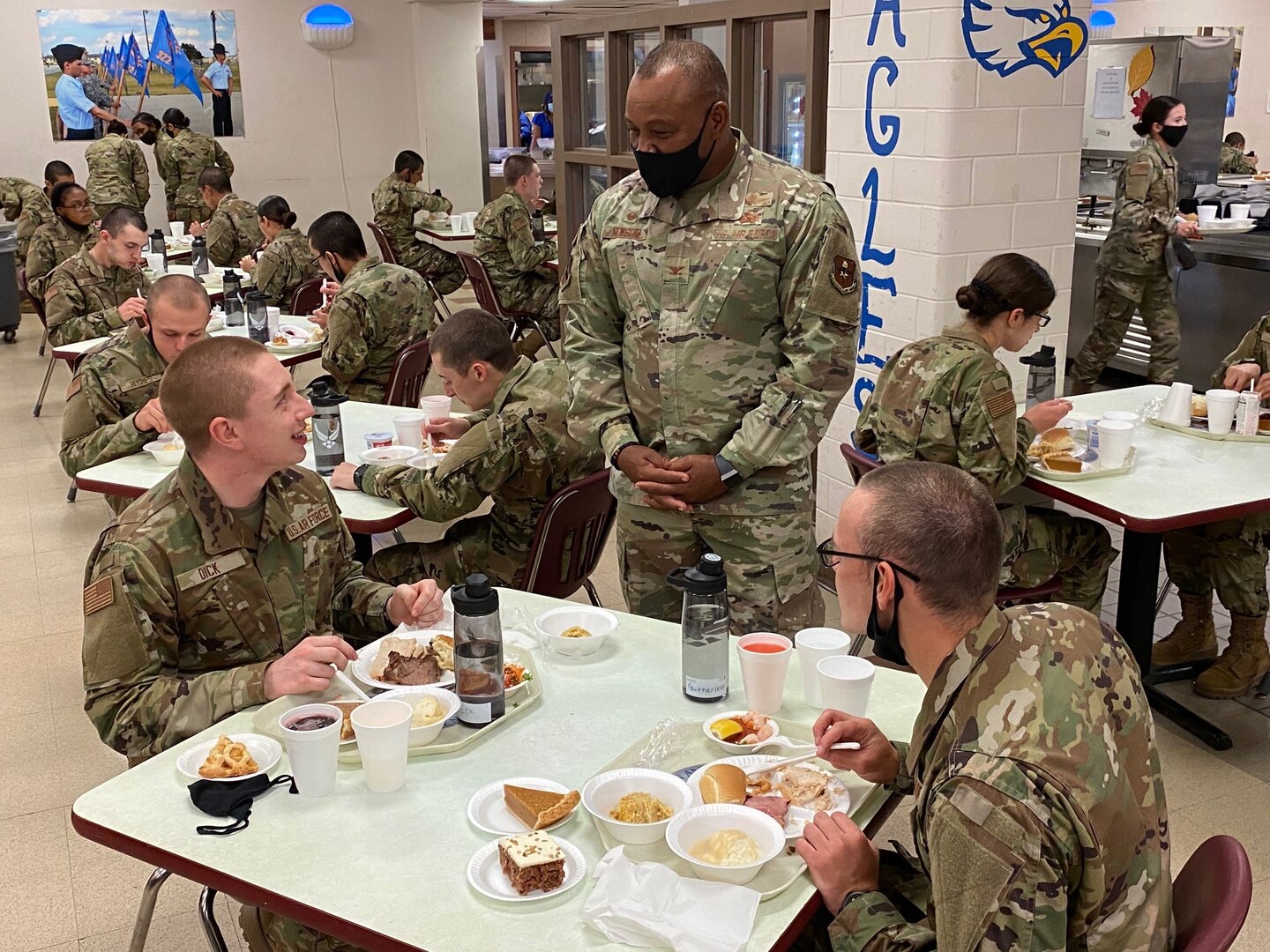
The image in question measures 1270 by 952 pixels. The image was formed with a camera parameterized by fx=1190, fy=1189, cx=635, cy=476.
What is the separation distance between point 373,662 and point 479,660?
0.27 m

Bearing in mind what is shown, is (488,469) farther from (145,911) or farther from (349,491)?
(145,911)

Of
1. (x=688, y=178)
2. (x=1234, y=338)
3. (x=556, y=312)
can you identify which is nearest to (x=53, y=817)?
(x=688, y=178)

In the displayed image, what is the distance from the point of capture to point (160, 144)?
11.5m

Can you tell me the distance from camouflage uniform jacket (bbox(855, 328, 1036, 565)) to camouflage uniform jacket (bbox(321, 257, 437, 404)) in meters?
2.68

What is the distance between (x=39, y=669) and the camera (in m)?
4.15

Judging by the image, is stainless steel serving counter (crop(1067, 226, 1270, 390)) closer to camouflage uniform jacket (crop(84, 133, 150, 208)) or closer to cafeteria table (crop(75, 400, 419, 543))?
cafeteria table (crop(75, 400, 419, 543))

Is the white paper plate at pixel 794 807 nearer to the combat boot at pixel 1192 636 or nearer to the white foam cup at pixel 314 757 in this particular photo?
the white foam cup at pixel 314 757

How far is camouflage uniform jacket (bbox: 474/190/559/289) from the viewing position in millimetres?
7738

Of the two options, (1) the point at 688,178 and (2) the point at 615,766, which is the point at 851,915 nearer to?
(2) the point at 615,766

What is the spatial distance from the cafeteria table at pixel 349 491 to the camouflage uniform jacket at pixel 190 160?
8.50 m

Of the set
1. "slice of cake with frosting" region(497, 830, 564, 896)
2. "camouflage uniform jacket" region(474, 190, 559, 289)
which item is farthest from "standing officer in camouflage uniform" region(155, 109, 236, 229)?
"slice of cake with frosting" region(497, 830, 564, 896)

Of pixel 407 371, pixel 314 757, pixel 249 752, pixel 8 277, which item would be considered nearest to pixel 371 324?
pixel 407 371

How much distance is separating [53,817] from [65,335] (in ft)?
12.2

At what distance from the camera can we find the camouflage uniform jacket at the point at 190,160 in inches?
455
